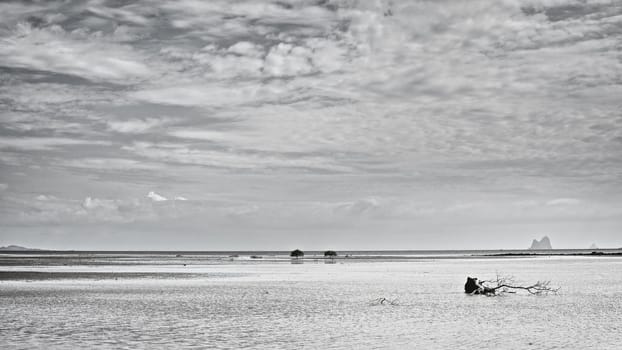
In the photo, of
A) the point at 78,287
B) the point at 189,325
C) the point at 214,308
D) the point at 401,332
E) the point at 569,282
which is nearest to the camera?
the point at 401,332

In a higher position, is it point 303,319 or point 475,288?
point 475,288

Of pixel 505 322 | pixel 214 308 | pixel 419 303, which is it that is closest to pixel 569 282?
pixel 419 303

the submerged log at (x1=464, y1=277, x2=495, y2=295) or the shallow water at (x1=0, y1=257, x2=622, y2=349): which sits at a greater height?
the submerged log at (x1=464, y1=277, x2=495, y2=295)

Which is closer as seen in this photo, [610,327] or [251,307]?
[610,327]

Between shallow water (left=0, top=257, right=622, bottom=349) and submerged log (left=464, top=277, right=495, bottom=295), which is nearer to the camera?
shallow water (left=0, top=257, right=622, bottom=349)

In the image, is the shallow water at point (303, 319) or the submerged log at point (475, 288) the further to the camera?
the submerged log at point (475, 288)

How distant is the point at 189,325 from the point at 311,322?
600 cm

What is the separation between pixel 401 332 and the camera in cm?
3020

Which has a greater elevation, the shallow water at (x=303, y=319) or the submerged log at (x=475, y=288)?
the submerged log at (x=475, y=288)

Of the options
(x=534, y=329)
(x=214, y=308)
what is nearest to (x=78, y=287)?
(x=214, y=308)

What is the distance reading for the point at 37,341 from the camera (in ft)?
87.4

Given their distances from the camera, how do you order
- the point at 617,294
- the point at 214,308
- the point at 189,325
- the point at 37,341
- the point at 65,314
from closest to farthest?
the point at 37,341 < the point at 189,325 < the point at 65,314 < the point at 214,308 < the point at 617,294

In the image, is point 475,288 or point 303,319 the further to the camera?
point 475,288

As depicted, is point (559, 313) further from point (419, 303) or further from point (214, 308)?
point (214, 308)
